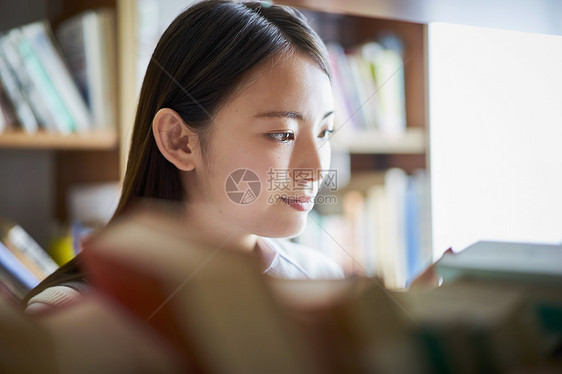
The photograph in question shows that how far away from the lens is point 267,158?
0.56ft

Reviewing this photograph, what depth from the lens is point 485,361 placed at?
99 millimetres

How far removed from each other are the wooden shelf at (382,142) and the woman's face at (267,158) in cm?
3

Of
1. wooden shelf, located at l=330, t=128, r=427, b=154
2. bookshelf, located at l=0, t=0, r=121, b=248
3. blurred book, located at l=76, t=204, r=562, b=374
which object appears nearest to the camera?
blurred book, located at l=76, t=204, r=562, b=374

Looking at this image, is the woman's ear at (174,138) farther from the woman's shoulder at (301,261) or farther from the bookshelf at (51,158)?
the bookshelf at (51,158)

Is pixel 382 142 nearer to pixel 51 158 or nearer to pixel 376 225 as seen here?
pixel 376 225

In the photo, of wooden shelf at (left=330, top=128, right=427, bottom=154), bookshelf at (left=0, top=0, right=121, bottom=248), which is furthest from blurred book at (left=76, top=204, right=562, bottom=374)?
bookshelf at (left=0, top=0, right=121, bottom=248)

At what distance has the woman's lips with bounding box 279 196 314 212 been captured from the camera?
174 mm

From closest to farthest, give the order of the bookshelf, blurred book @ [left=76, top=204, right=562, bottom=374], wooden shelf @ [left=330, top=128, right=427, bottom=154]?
1. blurred book @ [left=76, top=204, right=562, bottom=374]
2. wooden shelf @ [left=330, top=128, right=427, bottom=154]
3. the bookshelf

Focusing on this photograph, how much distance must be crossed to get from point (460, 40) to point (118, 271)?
0.15 m

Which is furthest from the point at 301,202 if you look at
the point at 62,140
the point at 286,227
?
the point at 62,140

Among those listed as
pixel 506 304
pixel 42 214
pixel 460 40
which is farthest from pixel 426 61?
pixel 42 214

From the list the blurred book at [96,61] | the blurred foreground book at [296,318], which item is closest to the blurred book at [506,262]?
the blurred foreground book at [296,318]

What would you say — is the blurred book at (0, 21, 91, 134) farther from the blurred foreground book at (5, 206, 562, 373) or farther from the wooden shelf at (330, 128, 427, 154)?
the blurred foreground book at (5, 206, 562, 373)

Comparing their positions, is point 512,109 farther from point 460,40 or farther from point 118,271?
point 118,271
